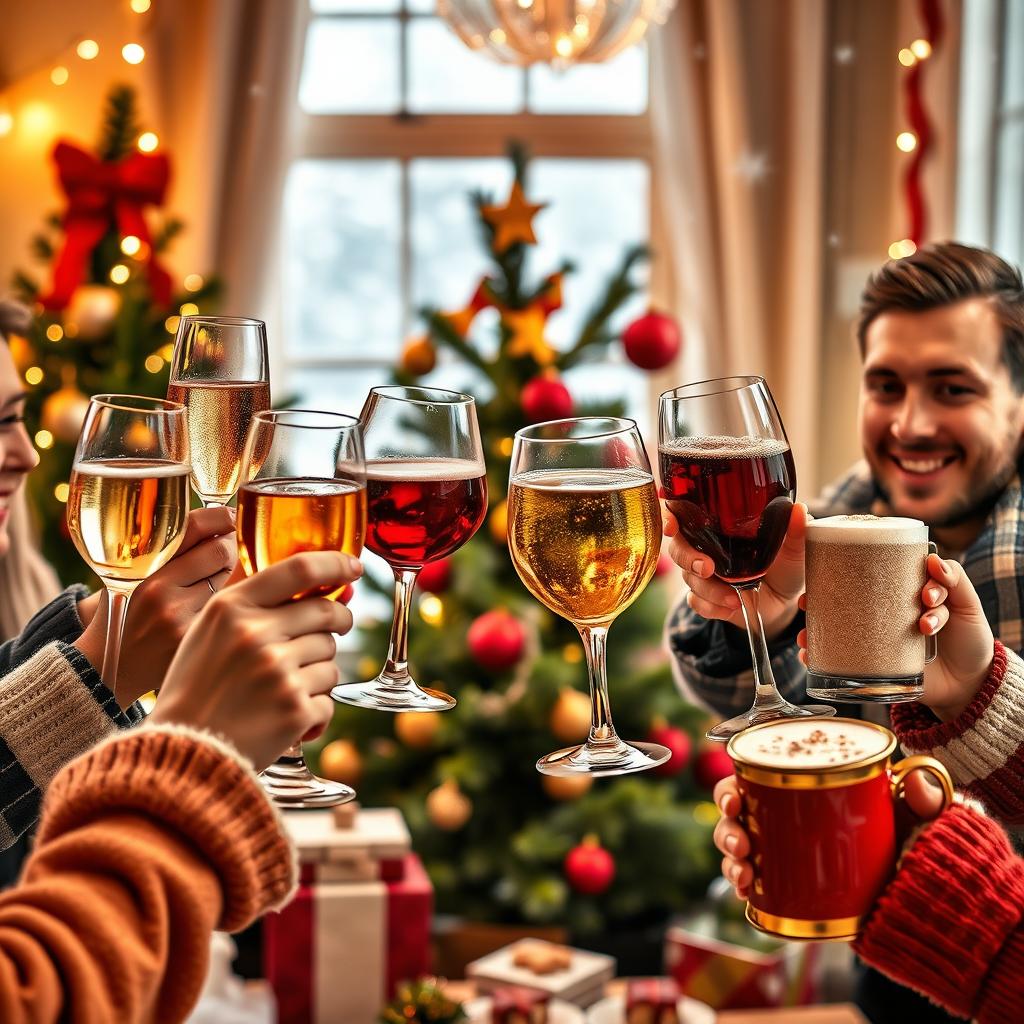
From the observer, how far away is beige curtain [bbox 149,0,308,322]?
335cm

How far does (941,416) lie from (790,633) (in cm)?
44

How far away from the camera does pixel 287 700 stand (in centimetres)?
81

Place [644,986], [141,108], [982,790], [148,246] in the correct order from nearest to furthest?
[982,790], [644,986], [148,246], [141,108]

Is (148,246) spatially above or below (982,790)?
above

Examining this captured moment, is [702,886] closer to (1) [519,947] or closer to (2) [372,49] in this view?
(1) [519,947]

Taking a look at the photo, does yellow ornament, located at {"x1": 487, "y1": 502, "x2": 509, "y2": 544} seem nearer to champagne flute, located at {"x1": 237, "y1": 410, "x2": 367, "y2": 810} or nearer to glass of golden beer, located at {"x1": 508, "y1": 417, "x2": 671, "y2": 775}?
glass of golden beer, located at {"x1": 508, "y1": 417, "x2": 671, "y2": 775}

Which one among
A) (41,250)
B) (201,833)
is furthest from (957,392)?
(41,250)

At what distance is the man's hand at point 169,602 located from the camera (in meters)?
1.08

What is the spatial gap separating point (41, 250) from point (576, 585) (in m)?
2.55

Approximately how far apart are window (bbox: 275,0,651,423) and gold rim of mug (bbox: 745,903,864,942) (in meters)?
2.77

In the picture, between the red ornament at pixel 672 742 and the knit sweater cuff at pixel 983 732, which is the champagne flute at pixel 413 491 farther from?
the red ornament at pixel 672 742

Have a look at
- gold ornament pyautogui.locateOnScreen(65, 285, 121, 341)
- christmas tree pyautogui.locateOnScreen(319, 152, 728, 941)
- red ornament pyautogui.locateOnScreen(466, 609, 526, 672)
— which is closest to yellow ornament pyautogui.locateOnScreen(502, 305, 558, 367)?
christmas tree pyautogui.locateOnScreen(319, 152, 728, 941)

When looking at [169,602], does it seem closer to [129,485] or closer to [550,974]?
[129,485]

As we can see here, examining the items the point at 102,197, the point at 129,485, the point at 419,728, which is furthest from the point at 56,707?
the point at 102,197
